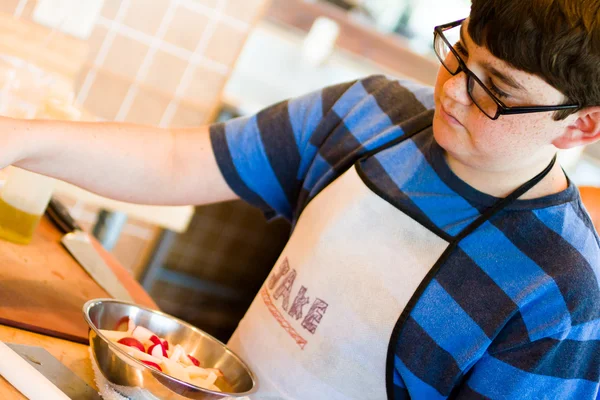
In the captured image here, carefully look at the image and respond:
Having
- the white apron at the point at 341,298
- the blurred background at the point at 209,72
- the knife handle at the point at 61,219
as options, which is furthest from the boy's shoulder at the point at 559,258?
the blurred background at the point at 209,72

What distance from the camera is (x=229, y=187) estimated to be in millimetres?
A: 1195

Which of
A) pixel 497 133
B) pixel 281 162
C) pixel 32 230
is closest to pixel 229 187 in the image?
pixel 281 162

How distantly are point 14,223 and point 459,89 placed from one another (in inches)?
27.8

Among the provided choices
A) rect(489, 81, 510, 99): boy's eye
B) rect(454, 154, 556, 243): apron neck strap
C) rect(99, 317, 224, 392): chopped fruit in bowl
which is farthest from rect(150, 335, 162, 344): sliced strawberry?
rect(489, 81, 510, 99): boy's eye

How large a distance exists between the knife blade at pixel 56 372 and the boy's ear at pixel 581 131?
67cm

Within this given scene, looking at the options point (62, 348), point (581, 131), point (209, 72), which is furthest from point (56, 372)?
point (209, 72)

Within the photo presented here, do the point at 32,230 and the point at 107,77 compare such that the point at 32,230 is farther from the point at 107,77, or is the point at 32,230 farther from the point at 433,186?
the point at 107,77

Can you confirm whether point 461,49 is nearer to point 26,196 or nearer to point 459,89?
point 459,89

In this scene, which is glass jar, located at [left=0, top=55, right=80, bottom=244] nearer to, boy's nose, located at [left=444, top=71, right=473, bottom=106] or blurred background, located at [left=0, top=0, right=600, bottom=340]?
boy's nose, located at [left=444, top=71, right=473, bottom=106]

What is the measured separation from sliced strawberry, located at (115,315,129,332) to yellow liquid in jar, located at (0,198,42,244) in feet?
0.93

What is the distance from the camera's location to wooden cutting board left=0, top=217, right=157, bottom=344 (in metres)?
0.95

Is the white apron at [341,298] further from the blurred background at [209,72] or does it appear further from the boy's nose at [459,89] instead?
the blurred background at [209,72]

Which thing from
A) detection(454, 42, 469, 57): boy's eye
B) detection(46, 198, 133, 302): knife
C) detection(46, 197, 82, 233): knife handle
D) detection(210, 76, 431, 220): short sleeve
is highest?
detection(454, 42, 469, 57): boy's eye

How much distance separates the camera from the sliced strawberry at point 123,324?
3.14 ft
